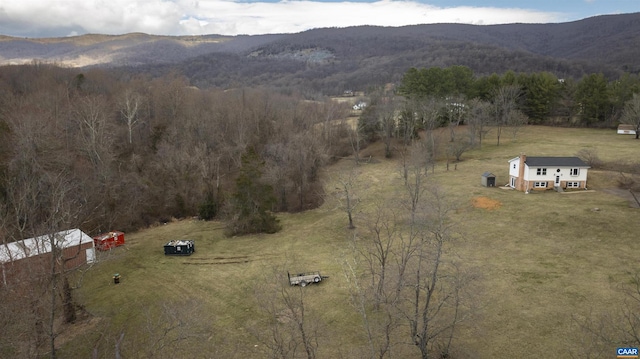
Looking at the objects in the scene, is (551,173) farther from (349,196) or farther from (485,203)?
(349,196)

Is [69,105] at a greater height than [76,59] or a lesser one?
lesser

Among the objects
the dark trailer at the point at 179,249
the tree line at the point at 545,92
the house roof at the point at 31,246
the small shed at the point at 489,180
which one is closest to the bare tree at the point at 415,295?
the small shed at the point at 489,180

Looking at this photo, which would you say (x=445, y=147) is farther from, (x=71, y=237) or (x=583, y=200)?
(x=71, y=237)

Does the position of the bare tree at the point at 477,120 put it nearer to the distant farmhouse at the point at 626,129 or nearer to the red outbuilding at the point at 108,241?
the distant farmhouse at the point at 626,129

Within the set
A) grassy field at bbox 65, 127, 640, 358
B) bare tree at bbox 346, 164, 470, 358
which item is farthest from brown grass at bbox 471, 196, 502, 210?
bare tree at bbox 346, 164, 470, 358

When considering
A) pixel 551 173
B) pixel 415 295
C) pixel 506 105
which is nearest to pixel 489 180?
pixel 551 173

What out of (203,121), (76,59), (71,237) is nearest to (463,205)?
(71,237)

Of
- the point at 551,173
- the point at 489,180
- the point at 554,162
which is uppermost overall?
the point at 554,162
